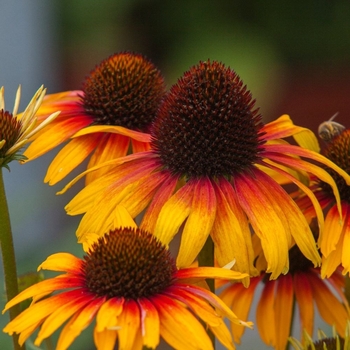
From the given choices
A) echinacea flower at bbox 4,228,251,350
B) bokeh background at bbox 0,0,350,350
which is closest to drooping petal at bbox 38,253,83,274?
echinacea flower at bbox 4,228,251,350

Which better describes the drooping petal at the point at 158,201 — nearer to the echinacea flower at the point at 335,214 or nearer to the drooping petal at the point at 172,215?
Answer: the drooping petal at the point at 172,215

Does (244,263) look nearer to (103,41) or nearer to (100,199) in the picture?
(100,199)

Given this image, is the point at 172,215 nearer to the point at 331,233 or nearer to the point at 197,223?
the point at 197,223

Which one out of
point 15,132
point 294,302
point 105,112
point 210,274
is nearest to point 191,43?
point 105,112

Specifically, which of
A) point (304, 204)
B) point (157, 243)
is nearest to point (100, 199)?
point (157, 243)

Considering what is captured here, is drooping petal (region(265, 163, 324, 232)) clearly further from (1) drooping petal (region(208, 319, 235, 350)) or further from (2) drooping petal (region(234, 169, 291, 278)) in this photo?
(1) drooping petal (region(208, 319, 235, 350))
